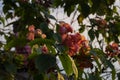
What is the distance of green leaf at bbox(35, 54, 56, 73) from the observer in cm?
109

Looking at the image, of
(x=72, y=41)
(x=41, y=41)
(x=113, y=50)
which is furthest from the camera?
(x=113, y=50)

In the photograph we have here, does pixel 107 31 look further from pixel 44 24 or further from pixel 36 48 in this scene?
pixel 36 48

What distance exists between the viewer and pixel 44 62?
3.58 feet

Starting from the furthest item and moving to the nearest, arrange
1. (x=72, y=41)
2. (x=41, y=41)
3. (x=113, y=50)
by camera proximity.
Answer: (x=113, y=50) → (x=72, y=41) → (x=41, y=41)

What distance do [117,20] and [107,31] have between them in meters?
0.09

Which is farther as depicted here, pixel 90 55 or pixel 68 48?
pixel 90 55

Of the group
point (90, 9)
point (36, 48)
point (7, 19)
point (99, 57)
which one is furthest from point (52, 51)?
point (7, 19)

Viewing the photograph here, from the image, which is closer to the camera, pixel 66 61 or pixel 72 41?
pixel 66 61

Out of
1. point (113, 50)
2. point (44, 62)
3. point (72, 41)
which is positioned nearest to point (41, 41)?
point (44, 62)

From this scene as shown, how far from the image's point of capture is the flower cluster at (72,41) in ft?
3.96

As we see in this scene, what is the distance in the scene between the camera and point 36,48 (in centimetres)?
116

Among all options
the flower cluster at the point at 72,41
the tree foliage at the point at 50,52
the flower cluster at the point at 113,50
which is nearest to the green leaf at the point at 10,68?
the tree foliage at the point at 50,52

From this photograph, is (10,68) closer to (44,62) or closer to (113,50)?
(44,62)

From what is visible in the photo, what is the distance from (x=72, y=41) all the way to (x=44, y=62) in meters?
0.17
